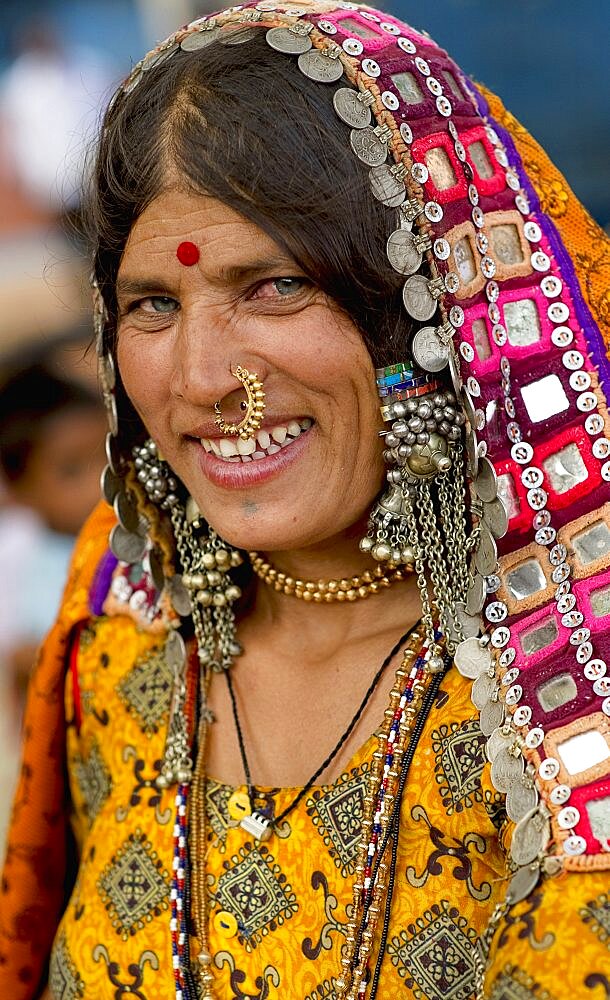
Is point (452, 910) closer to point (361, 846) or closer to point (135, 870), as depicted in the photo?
point (361, 846)

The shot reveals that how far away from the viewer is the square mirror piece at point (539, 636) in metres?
1.55

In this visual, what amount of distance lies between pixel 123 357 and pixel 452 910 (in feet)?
2.97

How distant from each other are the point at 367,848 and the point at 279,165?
925 millimetres

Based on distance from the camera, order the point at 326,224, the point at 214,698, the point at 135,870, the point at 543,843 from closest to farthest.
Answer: the point at 543,843
the point at 326,224
the point at 135,870
the point at 214,698

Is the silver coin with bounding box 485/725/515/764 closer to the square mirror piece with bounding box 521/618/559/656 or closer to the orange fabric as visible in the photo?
the square mirror piece with bounding box 521/618/559/656

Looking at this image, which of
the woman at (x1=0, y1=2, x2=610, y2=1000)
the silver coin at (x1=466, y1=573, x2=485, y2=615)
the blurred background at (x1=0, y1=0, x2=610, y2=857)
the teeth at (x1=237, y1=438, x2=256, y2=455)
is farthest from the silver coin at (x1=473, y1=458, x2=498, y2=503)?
the blurred background at (x1=0, y1=0, x2=610, y2=857)

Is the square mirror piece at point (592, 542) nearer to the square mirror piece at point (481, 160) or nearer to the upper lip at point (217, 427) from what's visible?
the upper lip at point (217, 427)

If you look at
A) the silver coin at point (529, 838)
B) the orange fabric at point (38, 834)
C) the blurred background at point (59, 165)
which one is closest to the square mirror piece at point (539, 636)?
the silver coin at point (529, 838)

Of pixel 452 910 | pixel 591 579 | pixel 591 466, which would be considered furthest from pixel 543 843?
pixel 591 466

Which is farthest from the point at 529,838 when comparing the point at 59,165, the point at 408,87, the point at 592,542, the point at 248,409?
the point at 59,165

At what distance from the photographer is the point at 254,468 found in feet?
5.51

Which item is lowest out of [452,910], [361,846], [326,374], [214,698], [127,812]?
[452,910]

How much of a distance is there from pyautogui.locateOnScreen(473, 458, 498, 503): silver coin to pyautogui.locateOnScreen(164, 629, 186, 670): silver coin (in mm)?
670

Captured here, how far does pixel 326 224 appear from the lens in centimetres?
155
